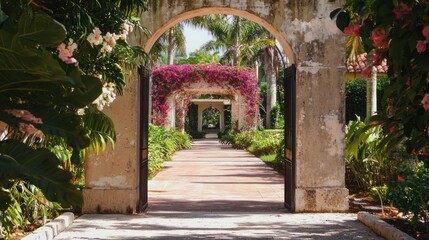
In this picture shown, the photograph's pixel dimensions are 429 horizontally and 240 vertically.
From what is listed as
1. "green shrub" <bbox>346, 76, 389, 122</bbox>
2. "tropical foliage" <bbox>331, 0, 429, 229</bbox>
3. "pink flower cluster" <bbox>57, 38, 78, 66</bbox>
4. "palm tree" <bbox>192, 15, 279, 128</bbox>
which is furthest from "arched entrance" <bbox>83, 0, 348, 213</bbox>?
"palm tree" <bbox>192, 15, 279, 128</bbox>

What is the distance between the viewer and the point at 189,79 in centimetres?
2620

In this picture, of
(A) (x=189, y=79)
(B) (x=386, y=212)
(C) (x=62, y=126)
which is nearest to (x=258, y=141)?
(A) (x=189, y=79)

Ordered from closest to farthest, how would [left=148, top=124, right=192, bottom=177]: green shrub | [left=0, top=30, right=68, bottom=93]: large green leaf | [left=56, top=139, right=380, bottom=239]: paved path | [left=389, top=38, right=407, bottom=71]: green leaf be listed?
[left=0, top=30, right=68, bottom=93]: large green leaf < [left=389, top=38, right=407, bottom=71]: green leaf < [left=56, top=139, right=380, bottom=239]: paved path < [left=148, top=124, right=192, bottom=177]: green shrub

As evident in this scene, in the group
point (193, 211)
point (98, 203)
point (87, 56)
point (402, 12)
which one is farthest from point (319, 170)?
point (402, 12)

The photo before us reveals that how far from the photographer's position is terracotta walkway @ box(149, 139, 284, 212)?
9539mm

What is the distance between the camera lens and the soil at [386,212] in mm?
6707

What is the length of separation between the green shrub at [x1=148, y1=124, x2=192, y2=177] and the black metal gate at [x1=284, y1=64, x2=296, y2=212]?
20.3ft

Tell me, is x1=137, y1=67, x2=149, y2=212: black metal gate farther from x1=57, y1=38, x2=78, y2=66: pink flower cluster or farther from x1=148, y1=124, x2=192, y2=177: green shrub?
x1=148, y1=124, x2=192, y2=177: green shrub

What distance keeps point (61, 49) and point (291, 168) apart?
5054 millimetres

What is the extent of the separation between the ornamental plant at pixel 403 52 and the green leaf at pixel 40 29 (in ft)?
5.30

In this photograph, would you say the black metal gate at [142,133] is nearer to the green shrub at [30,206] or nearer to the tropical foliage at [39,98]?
the green shrub at [30,206]

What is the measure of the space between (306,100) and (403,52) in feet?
18.2

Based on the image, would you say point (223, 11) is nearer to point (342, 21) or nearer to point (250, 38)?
point (342, 21)

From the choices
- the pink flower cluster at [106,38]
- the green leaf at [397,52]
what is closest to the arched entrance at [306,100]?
the pink flower cluster at [106,38]
